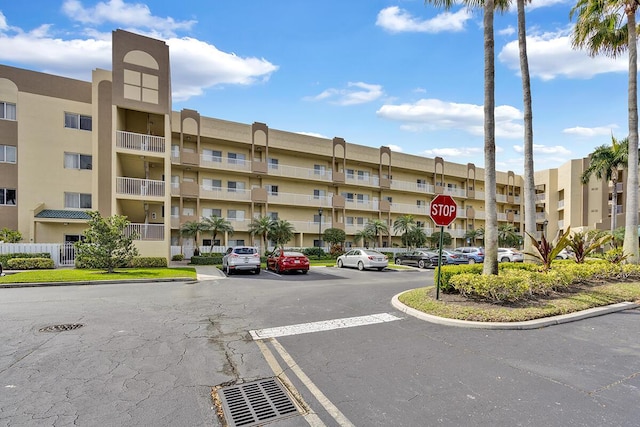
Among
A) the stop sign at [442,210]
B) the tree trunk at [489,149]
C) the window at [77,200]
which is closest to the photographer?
the stop sign at [442,210]

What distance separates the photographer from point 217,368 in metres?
5.04

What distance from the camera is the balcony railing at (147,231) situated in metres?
21.7

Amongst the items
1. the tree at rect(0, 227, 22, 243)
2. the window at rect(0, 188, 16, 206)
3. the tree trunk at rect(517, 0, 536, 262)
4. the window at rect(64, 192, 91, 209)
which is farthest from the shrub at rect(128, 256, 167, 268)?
the tree trunk at rect(517, 0, 536, 262)

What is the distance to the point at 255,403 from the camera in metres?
4.01

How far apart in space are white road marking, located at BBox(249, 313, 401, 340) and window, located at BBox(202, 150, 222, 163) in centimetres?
2885

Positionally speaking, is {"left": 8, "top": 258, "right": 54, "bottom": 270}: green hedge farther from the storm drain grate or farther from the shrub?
the storm drain grate

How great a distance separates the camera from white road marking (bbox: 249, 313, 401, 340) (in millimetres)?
6879

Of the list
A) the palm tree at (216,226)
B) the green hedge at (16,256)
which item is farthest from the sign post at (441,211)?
the palm tree at (216,226)

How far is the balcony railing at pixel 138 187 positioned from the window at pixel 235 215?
12468 millimetres

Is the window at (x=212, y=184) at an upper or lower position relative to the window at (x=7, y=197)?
upper

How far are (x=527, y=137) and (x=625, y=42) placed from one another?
9.90 m

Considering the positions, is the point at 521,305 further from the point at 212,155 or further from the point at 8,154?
the point at 212,155

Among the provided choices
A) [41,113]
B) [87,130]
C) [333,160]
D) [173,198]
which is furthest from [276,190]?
[41,113]

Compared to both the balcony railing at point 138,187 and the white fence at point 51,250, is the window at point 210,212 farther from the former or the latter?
the white fence at point 51,250
